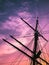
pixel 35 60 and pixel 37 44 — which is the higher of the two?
pixel 37 44

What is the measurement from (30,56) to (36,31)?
225 inches

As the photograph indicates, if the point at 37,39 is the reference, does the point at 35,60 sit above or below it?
below

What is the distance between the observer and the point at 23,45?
52.4 m

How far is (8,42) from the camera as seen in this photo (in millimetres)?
51906

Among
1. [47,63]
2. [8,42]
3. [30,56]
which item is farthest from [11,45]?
[47,63]

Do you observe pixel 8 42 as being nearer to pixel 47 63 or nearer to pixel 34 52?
pixel 34 52

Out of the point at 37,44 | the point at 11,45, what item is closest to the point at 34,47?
the point at 37,44

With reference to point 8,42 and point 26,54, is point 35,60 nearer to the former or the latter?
point 26,54

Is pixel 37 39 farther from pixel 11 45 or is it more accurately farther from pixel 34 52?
pixel 11 45

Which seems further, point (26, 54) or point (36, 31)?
point (36, 31)

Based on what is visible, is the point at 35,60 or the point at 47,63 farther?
the point at 47,63

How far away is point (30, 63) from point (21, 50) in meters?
4.03

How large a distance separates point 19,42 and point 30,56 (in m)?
3.36

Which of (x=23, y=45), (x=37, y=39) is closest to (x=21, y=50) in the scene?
(x=23, y=45)
